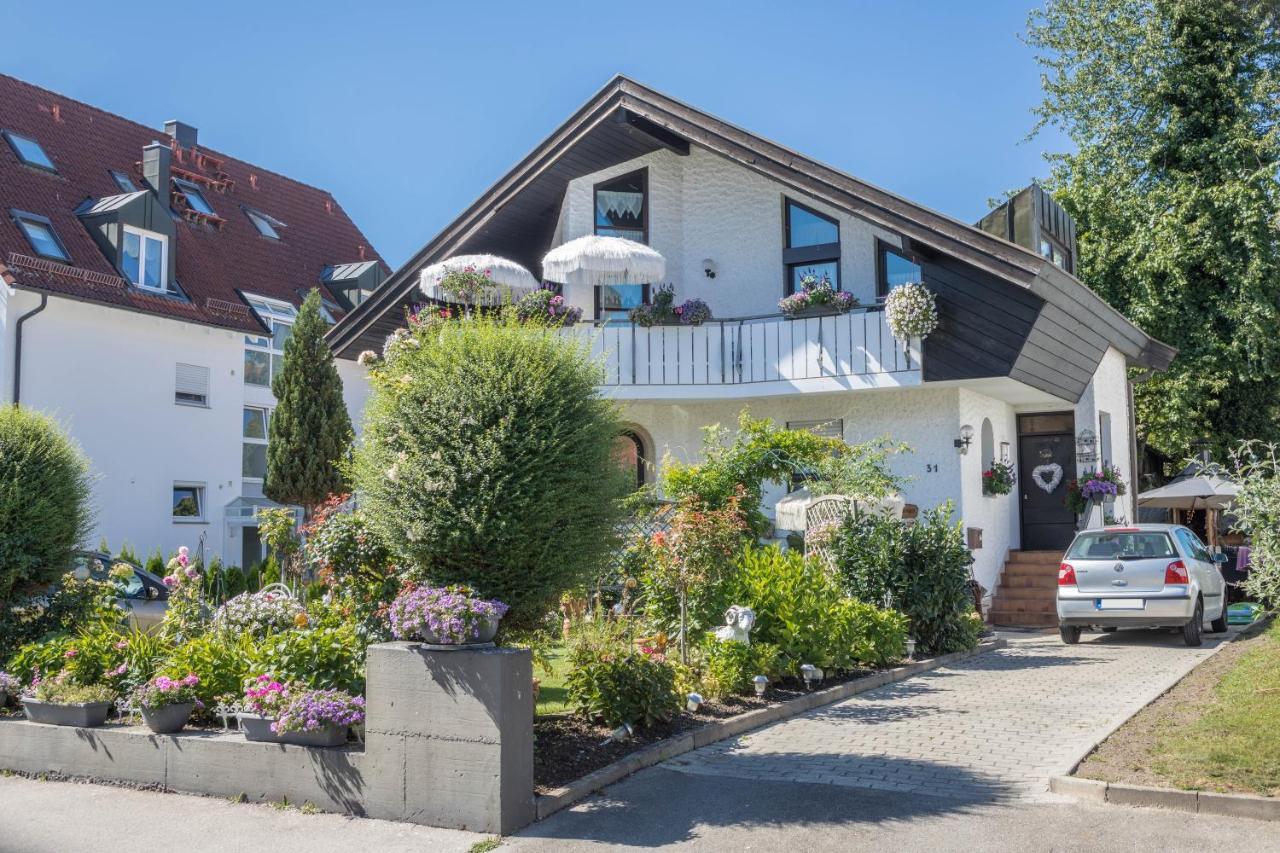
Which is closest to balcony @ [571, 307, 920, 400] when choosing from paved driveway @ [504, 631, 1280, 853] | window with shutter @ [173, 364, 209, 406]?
paved driveway @ [504, 631, 1280, 853]

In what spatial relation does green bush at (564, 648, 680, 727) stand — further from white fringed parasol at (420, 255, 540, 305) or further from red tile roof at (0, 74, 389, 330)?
red tile roof at (0, 74, 389, 330)

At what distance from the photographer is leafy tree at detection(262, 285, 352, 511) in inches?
802

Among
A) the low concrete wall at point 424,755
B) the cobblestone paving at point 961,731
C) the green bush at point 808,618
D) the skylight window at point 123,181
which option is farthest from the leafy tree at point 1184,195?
the low concrete wall at point 424,755

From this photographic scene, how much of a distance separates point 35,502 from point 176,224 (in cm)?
2016

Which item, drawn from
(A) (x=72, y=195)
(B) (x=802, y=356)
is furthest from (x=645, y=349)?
(A) (x=72, y=195)

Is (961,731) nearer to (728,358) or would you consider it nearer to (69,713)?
(69,713)

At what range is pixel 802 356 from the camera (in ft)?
58.4

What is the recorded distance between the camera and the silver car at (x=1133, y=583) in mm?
14219

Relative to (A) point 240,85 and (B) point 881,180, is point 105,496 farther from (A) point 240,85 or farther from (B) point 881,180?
(B) point 881,180

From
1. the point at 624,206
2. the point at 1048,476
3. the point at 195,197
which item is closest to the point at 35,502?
the point at 624,206

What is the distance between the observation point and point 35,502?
9.77 metres

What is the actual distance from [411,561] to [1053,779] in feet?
13.8

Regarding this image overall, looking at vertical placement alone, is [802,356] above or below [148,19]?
below

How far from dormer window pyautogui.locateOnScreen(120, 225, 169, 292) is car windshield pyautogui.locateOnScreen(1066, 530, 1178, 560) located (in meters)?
20.3
